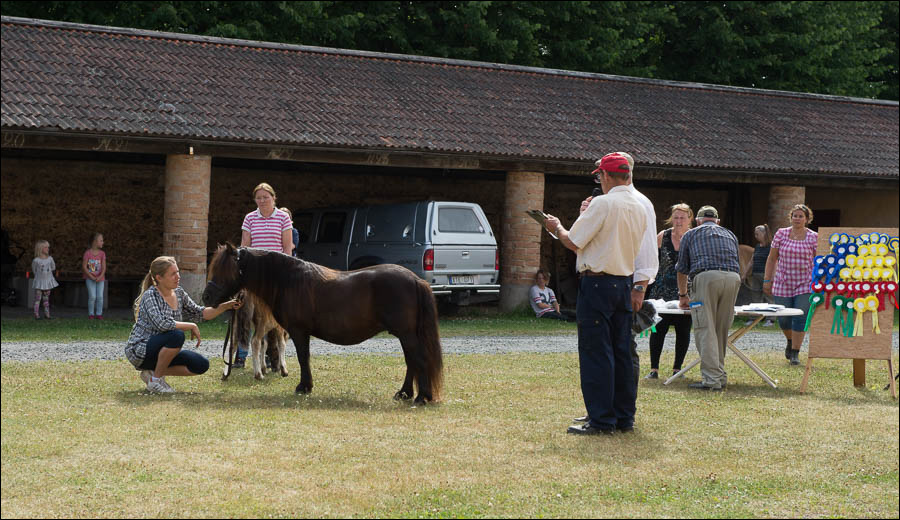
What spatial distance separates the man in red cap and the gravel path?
5089mm

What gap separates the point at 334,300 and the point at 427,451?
2.51 m

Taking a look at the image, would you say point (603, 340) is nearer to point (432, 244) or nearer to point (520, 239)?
point (432, 244)

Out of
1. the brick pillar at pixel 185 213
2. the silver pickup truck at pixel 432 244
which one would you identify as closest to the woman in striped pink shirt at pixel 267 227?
the brick pillar at pixel 185 213

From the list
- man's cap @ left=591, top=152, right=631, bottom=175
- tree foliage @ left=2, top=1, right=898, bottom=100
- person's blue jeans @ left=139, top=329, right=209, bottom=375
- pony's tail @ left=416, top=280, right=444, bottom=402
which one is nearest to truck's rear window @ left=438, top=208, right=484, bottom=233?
pony's tail @ left=416, top=280, right=444, bottom=402

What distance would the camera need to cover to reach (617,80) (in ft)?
77.1

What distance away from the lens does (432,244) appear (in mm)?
17203

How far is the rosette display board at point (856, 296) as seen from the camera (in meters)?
9.78

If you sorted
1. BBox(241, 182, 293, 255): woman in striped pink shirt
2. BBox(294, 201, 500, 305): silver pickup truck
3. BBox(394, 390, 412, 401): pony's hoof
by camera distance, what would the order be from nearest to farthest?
BBox(394, 390, 412, 401): pony's hoof < BBox(241, 182, 293, 255): woman in striped pink shirt < BBox(294, 201, 500, 305): silver pickup truck

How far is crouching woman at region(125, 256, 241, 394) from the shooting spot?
8.36m

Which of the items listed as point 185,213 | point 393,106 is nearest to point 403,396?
point 185,213

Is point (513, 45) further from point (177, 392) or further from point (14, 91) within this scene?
point (177, 392)

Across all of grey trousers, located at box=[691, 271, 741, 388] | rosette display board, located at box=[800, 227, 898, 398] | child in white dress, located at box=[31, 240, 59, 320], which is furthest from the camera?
child in white dress, located at box=[31, 240, 59, 320]

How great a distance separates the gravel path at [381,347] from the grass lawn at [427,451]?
134 centimetres

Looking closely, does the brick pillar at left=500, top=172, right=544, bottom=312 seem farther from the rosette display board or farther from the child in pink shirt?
the rosette display board
